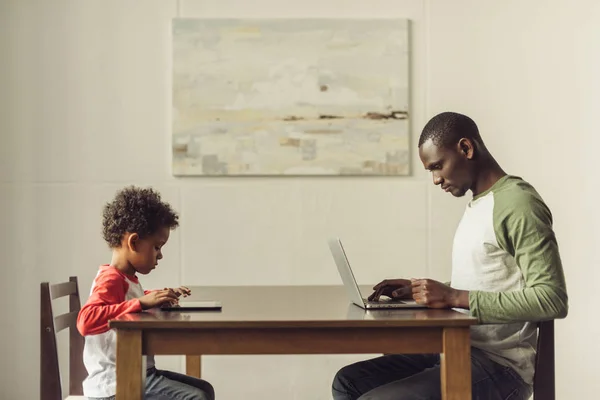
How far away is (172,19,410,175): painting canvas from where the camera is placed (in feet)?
14.7

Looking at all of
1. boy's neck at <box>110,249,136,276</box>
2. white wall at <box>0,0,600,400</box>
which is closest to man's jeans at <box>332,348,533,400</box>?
boy's neck at <box>110,249,136,276</box>

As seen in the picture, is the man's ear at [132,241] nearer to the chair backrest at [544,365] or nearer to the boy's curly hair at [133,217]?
the boy's curly hair at [133,217]

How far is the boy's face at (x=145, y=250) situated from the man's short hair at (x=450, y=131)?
0.91 meters

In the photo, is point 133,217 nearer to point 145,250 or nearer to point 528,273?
point 145,250

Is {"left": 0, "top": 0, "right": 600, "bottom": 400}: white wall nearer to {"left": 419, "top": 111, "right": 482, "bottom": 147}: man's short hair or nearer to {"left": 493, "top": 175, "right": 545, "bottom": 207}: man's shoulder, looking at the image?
{"left": 419, "top": 111, "right": 482, "bottom": 147}: man's short hair

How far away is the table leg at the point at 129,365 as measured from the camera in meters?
2.03

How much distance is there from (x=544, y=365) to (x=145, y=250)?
4.13ft

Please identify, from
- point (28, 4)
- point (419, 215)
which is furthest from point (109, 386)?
point (28, 4)

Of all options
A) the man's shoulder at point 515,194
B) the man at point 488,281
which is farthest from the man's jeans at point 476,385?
the man's shoulder at point 515,194

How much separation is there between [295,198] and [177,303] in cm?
220

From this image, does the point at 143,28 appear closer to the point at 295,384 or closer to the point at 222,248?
the point at 222,248

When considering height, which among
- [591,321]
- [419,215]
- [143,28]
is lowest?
[591,321]

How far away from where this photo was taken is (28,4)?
4531 millimetres

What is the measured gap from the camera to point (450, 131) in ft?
8.20
